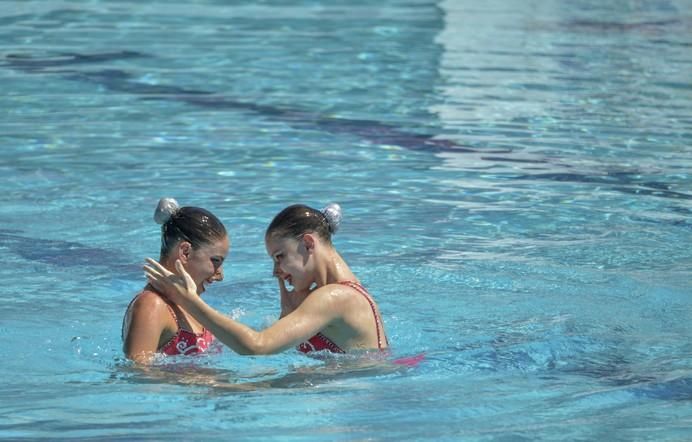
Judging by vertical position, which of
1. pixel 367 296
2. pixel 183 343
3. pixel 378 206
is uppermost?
pixel 367 296

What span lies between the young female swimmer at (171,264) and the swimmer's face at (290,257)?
20 centimetres

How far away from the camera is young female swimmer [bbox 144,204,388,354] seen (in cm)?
457

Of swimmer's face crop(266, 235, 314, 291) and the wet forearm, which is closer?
the wet forearm

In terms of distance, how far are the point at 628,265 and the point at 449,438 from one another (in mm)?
2944

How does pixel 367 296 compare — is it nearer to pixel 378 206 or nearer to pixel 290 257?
pixel 290 257

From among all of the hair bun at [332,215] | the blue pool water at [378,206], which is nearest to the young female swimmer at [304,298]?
the hair bun at [332,215]

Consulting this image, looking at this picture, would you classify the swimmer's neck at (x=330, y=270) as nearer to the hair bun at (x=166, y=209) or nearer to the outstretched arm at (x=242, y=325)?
the outstretched arm at (x=242, y=325)

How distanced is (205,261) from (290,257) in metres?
0.32

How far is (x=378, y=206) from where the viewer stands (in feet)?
26.0

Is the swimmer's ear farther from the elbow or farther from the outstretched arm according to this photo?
the elbow

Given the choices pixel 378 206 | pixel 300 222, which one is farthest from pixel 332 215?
pixel 378 206

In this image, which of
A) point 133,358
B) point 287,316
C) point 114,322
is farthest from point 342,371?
point 114,322

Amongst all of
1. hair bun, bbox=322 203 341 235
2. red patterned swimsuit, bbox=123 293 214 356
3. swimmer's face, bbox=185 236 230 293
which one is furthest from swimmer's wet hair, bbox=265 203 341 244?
red patterned swimsuit, bbox=123 293 214 356

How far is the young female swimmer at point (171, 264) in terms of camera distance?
4797 millimetres
